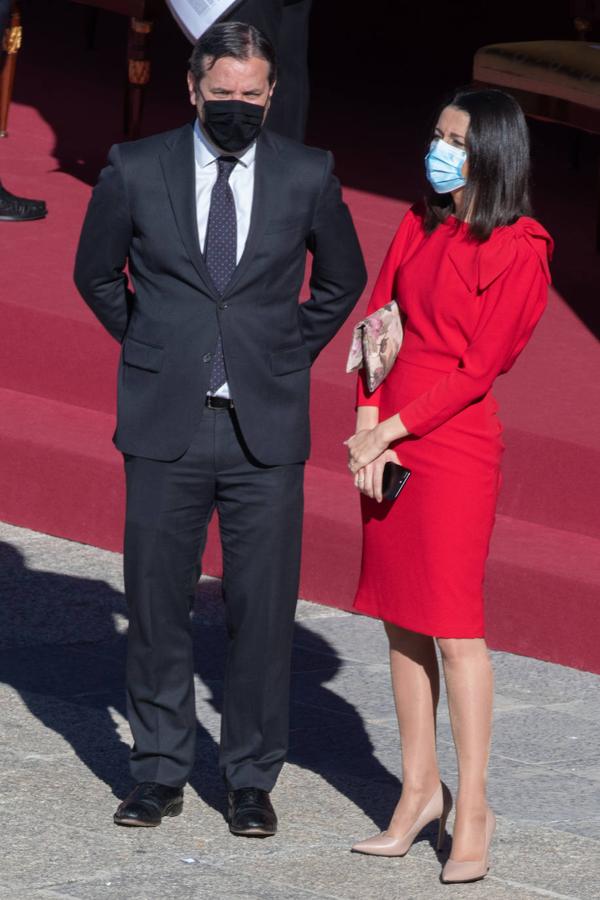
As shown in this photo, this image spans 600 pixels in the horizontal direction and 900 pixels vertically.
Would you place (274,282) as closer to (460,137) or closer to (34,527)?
(460,137)

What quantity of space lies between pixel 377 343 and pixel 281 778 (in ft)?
3.59

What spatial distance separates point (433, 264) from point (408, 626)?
710 millimetres

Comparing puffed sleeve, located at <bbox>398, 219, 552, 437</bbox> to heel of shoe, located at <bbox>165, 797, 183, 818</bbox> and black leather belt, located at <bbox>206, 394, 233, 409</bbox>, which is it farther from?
heel of shoe, located at <bbox>165, 797, 183, 818</bbox>

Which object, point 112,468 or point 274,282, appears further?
point 112,468

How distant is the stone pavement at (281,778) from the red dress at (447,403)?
1.68ft

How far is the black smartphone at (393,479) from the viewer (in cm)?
393

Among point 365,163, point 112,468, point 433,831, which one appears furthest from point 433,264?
point 365,163

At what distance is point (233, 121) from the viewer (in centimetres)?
392

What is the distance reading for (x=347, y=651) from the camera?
17.8 ft

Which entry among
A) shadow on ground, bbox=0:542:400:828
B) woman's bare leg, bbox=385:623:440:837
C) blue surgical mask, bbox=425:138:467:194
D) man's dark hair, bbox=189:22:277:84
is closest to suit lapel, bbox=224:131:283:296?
man's dark hair, bbox=189:22:277:84

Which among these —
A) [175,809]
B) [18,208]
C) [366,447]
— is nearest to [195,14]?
[18,208]

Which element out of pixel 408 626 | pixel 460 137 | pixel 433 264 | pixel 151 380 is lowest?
pixel 408 626

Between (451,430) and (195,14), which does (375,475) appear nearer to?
(451,430)

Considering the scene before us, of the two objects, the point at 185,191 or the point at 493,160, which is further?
the point at 185,191
